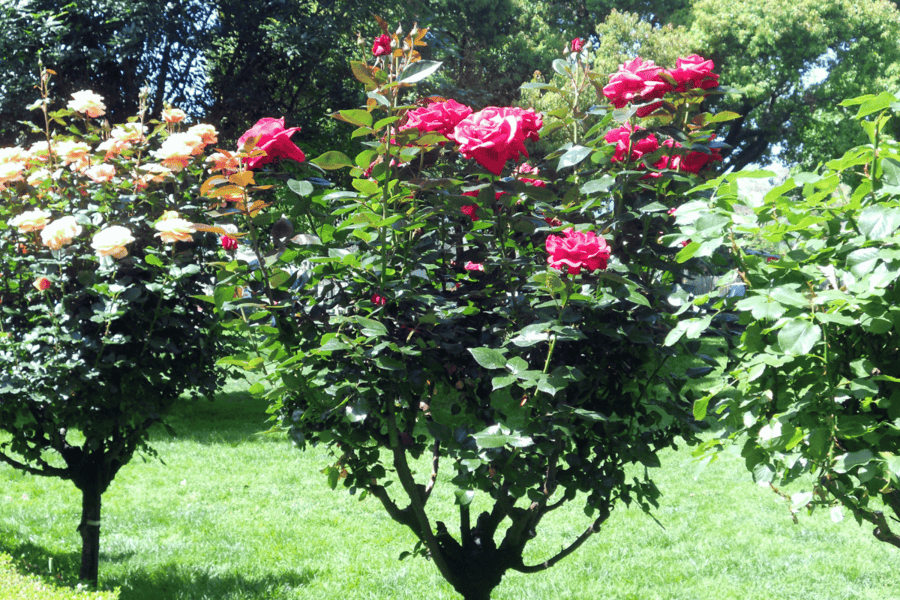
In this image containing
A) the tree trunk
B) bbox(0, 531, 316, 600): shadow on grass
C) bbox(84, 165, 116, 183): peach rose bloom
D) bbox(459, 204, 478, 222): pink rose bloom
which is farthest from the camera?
bbox(0, 531, 316, 600): shadow on grass

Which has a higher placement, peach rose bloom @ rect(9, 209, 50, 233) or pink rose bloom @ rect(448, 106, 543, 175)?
pink rose bloom @ rect(448, 106, 543, 175)

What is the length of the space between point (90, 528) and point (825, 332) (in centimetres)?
353

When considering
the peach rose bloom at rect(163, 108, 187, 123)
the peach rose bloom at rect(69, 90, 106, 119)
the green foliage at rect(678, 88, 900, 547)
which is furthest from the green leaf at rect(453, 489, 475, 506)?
the peach rose bloom at rect(69, 90, 106, 119)

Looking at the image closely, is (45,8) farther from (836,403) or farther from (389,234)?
(836,403)

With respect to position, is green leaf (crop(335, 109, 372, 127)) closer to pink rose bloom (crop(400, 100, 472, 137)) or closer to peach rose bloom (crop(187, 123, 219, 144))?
pink rose bloom (crop(400, 100, 472, 137))

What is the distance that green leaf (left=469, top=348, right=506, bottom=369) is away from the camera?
164 cm

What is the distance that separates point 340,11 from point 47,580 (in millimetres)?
8949

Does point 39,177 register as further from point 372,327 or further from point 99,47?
point 99,47

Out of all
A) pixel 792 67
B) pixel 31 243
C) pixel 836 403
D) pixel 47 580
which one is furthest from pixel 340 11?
pixel 792 67

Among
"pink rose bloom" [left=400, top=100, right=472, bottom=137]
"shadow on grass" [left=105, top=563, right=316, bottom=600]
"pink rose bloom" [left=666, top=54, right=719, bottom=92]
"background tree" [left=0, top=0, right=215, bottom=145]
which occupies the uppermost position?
"background tree" [left=0, top=0, right=215, bottom=145]

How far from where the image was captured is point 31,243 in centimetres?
319

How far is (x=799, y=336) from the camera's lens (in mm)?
1229

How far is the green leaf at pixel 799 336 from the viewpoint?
1.21 meters

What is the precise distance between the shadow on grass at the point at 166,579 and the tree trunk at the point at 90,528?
0.15 m
